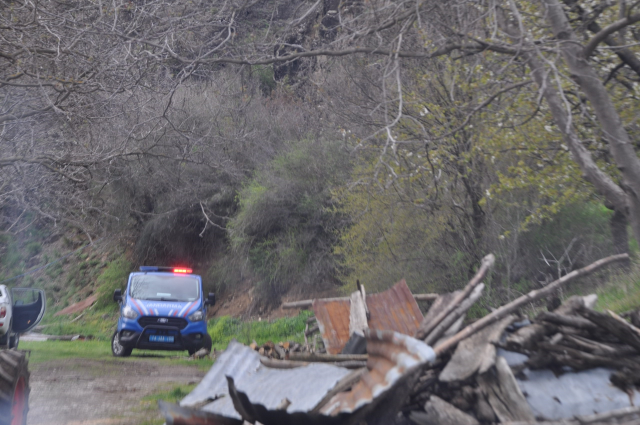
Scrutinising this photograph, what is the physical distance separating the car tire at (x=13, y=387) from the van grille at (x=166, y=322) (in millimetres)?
8253

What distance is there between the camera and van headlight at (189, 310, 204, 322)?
572 inches

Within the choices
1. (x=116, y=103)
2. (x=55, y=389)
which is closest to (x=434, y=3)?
(x=116, y=103)

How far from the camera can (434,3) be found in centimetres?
745

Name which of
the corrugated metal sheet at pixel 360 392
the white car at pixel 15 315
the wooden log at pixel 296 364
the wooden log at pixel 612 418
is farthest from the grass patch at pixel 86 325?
the wooden log at pixel 612 418

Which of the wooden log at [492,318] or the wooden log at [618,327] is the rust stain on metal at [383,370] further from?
the wooden log at [618,327]

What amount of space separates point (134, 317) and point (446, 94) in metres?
8.55

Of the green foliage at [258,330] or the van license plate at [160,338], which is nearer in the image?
the van license plate at [160,338]

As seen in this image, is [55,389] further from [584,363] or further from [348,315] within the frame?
[584,363]

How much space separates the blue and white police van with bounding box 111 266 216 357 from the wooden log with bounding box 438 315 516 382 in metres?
10.6

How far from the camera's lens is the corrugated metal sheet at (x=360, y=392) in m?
4.04

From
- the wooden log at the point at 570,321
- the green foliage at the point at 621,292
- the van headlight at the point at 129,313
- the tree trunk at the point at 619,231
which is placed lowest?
the van headlight at the point at 129,313

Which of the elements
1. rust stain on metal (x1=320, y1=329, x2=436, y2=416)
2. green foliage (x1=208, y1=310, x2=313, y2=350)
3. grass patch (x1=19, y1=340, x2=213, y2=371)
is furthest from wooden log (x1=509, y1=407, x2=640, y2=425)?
green foliage (x1=208, y1=310, x2=313, y2=350)

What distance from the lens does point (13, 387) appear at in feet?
17.1

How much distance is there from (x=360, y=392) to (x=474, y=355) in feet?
3.03
